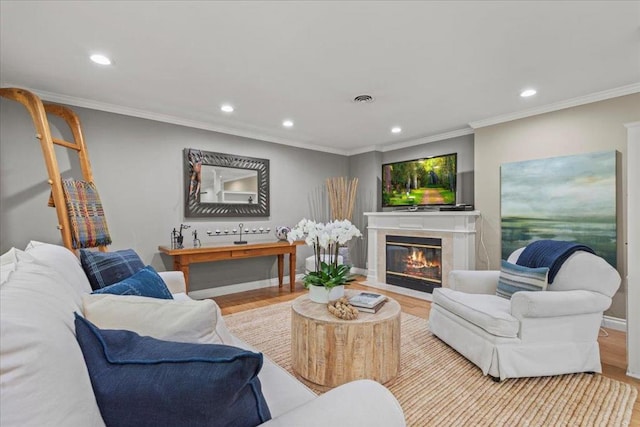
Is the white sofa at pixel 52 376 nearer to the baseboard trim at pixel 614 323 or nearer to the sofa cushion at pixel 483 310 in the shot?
the sofa cushion at pixel 483 310

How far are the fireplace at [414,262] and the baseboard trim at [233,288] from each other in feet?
5.09

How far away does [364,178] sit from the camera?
5.59 metres

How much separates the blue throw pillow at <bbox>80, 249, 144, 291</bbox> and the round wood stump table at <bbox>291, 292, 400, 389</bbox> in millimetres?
1101

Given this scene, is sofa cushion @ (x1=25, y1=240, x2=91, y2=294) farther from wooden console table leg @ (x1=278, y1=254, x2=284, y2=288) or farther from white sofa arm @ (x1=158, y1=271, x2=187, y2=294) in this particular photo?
wooden console table leg @ (x1=278, y1=254, x2=284, y2=288)

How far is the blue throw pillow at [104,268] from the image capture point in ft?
5.76

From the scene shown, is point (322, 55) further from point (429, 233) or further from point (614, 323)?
point (614, 323)

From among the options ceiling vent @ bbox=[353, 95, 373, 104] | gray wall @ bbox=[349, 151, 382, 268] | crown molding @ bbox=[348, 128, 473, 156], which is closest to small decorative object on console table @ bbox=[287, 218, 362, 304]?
ceiling vent @ bbox=[353, 95, 373, 104]

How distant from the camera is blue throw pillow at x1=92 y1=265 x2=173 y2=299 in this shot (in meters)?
1.33

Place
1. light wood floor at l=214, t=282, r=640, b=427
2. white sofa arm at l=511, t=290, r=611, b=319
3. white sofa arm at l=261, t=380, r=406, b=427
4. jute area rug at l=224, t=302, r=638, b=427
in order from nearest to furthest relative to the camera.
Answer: white sofa arm at l=261, t=380, r=406, b=427 < jute area rug at l=224, t=302, r=638, b=427 < white sofa arm at l=511, t=290, r=611, b=319 < light wood floor at l=214, t=282, r=640, b=427

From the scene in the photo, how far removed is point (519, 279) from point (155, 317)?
2535 millimetres

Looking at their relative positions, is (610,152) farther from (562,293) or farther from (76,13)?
(76,13)

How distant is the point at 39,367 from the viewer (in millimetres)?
548

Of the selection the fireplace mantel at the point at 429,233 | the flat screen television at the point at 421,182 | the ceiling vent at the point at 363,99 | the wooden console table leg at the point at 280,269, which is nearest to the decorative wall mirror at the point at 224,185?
the wooden console table leg at the point at 280,269

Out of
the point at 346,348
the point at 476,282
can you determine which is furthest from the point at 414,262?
the point at 346,348
